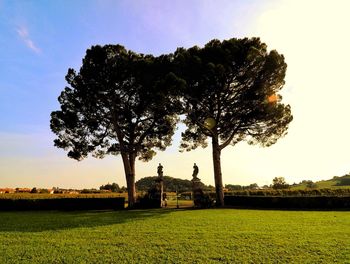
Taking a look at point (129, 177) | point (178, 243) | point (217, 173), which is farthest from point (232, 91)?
point (178, 243)

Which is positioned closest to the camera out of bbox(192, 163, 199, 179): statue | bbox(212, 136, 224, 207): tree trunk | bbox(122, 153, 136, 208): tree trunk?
bbox(212, 136, 224, 207): tree trunk

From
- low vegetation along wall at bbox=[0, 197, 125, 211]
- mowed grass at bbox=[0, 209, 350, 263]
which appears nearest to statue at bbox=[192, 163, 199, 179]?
low vegetation along wall at bbox=[0, 197, 125, 211]

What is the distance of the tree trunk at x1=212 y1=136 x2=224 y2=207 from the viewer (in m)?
25.5

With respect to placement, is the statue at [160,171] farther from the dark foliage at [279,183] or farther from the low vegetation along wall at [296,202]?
the dark foliage at [279,183]

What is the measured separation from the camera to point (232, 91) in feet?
85.1

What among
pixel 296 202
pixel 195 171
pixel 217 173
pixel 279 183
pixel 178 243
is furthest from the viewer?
pixel 279 183

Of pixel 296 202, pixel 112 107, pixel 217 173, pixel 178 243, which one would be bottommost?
pixel 178 243

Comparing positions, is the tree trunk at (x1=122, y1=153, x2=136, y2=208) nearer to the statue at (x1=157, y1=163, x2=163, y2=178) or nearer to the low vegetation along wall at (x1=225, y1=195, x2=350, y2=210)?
the statue at (x1=157, y1=163, x2=163, y2=178)

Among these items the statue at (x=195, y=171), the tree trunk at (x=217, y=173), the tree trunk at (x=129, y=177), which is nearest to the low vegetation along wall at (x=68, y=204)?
the tree trunk at (x=129, y=177)

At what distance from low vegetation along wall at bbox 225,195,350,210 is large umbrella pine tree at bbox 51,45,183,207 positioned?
8430 millimetres

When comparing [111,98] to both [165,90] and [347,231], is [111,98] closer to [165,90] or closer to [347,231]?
[165,90]

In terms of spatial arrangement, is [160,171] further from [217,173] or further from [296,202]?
[296,202]

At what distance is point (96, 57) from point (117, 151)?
7.82 metres

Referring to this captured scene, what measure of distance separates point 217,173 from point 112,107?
9.75 metres
